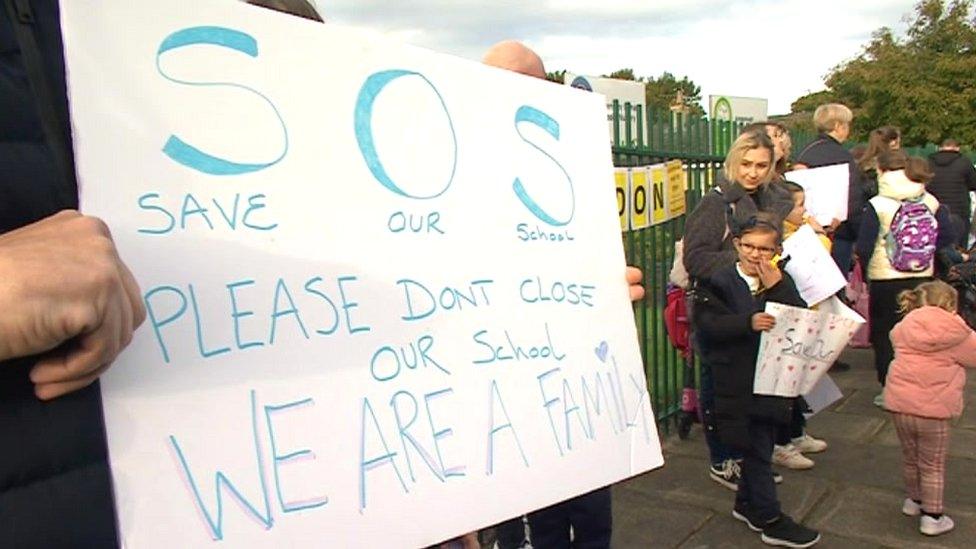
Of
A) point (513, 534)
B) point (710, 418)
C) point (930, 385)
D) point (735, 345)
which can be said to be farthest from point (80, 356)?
point (710, 418)

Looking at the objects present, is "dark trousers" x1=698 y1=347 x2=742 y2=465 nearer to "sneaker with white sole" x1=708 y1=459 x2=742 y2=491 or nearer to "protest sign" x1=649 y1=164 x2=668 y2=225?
"sneaker with white sole" x1=708 y1=459 x2=742 y2=491

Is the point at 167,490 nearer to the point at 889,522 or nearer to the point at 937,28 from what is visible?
the point at 889,522

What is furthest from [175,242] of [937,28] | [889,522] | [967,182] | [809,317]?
[937,28]

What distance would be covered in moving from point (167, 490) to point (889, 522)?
11.5 feet

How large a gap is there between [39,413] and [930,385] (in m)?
3.48

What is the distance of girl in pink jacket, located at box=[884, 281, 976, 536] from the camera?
338cm

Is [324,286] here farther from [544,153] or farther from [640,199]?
[640,199]

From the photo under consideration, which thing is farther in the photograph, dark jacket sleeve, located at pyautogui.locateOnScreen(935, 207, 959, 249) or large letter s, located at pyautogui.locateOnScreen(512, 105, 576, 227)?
dark jacket sleeve, located at pyautogui.locateOnScreen(935, 207, 959, 249)

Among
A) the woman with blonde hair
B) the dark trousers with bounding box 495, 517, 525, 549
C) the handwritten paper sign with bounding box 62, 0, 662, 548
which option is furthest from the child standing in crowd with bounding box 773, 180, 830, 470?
the handwritten paper sign with bounding box 62, 0, 662, 548

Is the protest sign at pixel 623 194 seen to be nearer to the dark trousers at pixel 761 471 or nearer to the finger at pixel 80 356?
the dark trousers at pixel 761 471

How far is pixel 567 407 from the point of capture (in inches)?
57.6

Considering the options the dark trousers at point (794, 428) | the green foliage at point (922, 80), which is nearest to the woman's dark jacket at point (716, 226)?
the dark trousers at point (794, 428)

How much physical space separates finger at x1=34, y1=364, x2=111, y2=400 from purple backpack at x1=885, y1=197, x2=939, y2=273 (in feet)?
17.2

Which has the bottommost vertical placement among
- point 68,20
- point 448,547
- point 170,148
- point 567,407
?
point 448,547
